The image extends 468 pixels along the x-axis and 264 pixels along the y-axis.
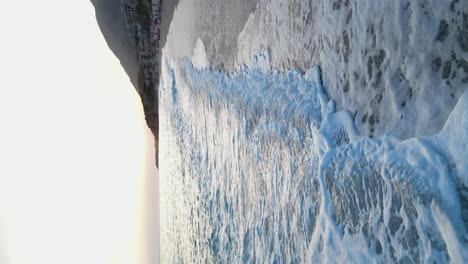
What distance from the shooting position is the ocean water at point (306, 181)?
0.40 m

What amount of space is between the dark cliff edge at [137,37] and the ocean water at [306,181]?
0.61 metres

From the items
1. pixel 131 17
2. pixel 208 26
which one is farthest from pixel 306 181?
pixel 131 17

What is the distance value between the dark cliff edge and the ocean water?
0.61 metres

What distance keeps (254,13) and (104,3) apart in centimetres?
121

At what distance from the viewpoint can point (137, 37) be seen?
1870mm

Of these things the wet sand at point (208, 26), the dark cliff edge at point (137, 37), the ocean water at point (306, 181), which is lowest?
the ocean water at point (306, 181)

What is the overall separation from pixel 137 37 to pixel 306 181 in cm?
138

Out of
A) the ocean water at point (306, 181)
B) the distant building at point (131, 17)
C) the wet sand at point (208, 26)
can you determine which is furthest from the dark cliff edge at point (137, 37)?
the ocean water at point (306, 181)

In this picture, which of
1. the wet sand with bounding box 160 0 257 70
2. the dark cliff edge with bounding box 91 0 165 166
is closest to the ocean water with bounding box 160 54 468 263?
the wet sand with bounding box 160 0 257 70

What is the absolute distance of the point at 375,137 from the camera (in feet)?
1.59

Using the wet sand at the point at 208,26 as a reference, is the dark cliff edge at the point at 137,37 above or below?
above

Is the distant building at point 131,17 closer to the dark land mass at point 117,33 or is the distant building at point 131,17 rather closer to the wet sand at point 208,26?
the dark land mass at point 117,33

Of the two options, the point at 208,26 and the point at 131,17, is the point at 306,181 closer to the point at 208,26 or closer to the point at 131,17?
the point at 208,26

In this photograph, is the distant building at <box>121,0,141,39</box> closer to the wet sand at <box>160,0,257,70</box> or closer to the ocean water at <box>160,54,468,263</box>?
the wet sand at <box>160,0,257,70</box>
